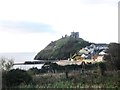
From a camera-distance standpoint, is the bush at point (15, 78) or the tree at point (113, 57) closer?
the bush at point (15, 78)

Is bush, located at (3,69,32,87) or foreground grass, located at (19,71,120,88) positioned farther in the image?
bush, located at (3,69,32,87)

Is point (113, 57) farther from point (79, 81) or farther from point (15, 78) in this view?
point (15, 78)

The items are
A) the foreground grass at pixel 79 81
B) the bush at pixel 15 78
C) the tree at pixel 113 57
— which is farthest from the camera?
the tree at pixel 113 57

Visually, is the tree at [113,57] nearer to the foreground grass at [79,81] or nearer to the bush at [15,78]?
the foreground grass at [79,81]

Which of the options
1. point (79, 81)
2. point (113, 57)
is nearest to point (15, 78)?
point (79, 81)

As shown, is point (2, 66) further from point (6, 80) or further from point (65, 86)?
point (65, 86)

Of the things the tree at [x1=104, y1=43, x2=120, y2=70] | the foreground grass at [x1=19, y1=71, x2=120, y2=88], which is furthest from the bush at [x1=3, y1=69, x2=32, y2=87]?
the tree at [x1=104, y1=43, x2=120, y2=70]

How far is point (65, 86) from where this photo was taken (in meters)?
22.8

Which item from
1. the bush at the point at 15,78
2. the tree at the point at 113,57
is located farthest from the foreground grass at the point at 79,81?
the tree at the point at 113,57

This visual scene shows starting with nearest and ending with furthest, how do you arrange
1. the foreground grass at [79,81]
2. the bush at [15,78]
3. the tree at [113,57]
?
the foreground grass at [79,81]
the bush at [15,78]
the tree at [113,57]

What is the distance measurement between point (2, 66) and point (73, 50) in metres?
65.7

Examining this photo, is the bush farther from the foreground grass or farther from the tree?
the tree

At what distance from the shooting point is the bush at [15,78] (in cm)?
2423

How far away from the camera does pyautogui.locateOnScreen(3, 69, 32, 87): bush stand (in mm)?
24234
